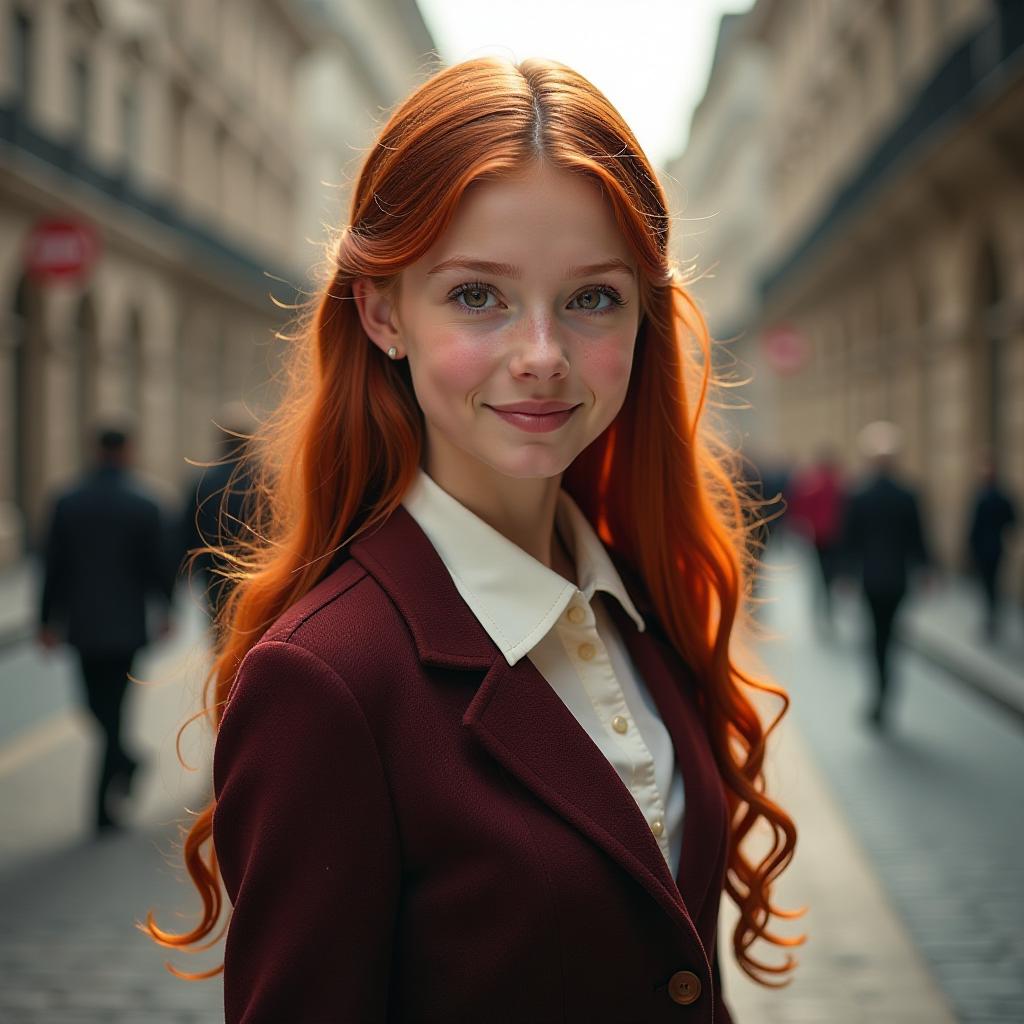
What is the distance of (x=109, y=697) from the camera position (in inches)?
272

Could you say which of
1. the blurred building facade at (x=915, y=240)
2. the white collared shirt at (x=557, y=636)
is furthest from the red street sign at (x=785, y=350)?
the white collared shirt at (x=557, y=636)

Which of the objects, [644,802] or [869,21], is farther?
[869,21]

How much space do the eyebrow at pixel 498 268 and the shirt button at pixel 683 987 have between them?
905 mm

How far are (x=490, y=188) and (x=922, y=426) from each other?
20.6 metres

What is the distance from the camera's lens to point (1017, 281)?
1550cm

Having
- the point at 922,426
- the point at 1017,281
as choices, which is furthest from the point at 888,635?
the point at 922,426

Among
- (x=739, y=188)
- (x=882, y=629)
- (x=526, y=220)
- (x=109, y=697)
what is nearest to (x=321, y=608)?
(x=526, y=220)

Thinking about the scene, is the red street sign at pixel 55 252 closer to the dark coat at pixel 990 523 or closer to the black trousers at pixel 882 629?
the dark coat at pixel 990 523

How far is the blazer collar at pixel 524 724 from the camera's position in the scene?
1616mm

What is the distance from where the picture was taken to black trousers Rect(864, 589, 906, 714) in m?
9.06

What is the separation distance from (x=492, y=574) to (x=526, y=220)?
1.56 feet

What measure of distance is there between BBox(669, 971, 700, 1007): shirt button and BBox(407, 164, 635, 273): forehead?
0.92m

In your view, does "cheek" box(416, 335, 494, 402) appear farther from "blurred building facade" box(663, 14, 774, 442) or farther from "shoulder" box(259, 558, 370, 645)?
"blurred building facade" box(663, 14, 774, 442)

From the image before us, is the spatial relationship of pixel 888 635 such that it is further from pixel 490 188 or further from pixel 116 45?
pixel 116 45
